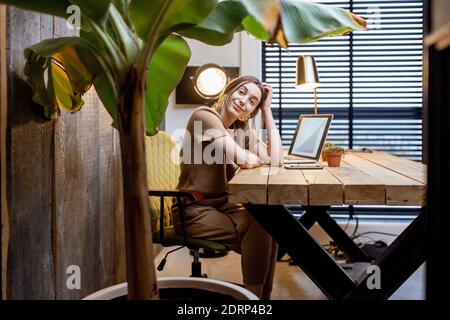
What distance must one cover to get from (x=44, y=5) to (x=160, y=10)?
0.26 meters

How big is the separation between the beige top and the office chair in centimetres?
16

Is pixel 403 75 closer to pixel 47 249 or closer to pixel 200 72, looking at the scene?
pixel 200 72

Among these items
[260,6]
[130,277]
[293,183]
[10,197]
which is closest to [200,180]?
[293,183]

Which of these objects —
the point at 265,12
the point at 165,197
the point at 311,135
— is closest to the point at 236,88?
the point at 311,135

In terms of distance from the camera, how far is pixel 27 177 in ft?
4.31

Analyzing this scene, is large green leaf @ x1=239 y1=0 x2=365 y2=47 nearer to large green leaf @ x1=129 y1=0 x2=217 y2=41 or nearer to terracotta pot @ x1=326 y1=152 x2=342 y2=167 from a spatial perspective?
large green leaf @ x1=129 y1=0 x2=217 y2=41

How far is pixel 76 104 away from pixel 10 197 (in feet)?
1.15

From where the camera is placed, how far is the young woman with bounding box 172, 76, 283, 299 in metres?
2.10

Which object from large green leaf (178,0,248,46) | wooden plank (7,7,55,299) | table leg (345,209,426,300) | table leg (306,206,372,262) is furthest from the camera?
table leg (306,206,372,262)

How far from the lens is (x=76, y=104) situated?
1376 mm

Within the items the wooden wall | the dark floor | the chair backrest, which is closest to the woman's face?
the chair backrest

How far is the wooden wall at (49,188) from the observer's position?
1.23 metres

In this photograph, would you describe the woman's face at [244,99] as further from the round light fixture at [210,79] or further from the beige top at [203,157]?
the round light fixture at [210,79]

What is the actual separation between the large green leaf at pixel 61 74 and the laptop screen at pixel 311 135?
1.55 meters
